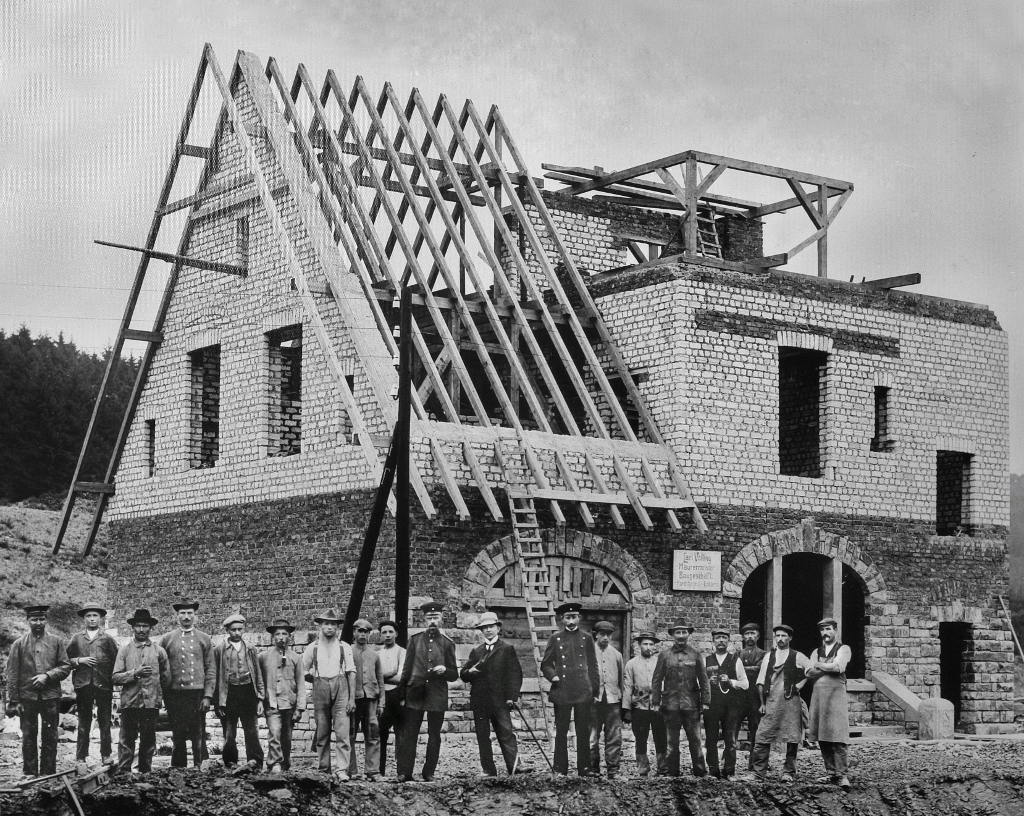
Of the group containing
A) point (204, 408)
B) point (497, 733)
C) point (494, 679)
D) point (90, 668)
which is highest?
point (204, 408)

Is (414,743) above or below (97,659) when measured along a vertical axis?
below

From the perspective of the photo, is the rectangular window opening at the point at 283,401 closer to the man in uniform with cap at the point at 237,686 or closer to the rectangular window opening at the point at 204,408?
the rectangular window opening at the point at 204,408

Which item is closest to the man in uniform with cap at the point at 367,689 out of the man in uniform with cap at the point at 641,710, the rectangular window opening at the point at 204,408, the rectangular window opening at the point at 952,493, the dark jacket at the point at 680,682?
→ the man in uniform with cap at the point at 641,710

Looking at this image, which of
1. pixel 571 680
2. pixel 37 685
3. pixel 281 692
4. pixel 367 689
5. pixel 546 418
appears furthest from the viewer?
pixel 546 418

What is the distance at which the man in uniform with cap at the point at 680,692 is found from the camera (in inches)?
620

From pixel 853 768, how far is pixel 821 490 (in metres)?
5.62

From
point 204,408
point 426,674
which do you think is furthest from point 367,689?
point 204,408

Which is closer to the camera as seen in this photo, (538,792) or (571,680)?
(538,792)

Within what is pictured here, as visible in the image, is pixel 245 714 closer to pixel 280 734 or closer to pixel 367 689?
pixel 280 734

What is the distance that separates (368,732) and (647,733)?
2.92 meters

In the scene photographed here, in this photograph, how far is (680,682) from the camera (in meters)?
15.8

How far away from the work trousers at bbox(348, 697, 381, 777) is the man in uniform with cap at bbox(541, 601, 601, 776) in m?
1.78

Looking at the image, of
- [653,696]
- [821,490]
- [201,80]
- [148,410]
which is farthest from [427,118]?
[653,696]

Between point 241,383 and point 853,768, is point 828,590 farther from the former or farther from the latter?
point 241,383
